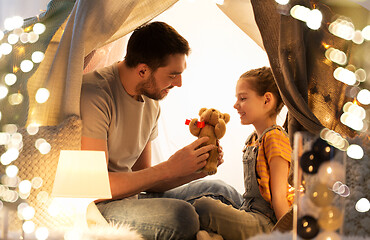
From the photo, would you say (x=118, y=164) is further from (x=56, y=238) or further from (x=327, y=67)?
(x=327, y=67)

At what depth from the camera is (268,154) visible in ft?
6.61

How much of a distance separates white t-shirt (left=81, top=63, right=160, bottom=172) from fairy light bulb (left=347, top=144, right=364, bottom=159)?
95cm

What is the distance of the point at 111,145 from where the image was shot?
209 centimetres

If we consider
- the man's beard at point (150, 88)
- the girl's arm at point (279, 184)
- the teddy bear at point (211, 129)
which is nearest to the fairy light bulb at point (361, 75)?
the girl's arm at point (279, 184)

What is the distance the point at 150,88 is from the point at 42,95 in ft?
1.63

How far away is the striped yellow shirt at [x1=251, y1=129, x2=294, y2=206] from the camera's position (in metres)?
1.97

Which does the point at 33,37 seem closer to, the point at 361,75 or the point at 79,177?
the point at 79,177

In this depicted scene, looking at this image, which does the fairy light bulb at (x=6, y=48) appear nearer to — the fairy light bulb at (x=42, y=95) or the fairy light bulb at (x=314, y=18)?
the fairy light bulb at (x=42, y=95)

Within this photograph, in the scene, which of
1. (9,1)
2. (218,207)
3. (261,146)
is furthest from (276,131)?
(9,1)

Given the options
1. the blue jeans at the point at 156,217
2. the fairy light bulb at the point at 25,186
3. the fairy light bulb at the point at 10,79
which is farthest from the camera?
the fairy light bulb at the point at 10,79

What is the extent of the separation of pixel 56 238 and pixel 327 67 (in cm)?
110

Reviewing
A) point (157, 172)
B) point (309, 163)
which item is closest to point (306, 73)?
point (309, 163)

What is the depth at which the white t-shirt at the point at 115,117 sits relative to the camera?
6.32 ft

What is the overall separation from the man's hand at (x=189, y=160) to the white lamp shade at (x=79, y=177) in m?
0.39
